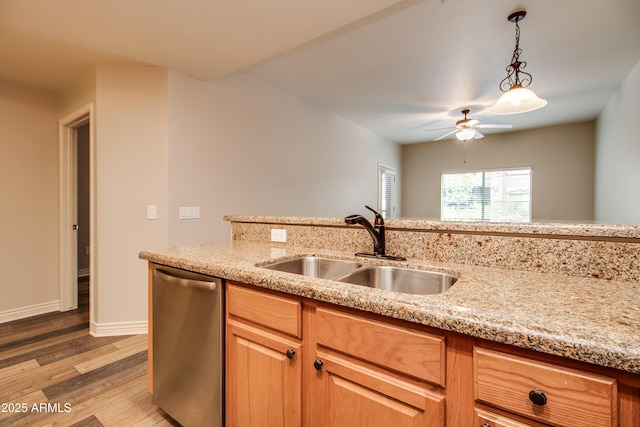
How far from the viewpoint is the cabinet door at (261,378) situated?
1.02 m

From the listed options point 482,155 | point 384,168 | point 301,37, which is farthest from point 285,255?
point 482,155

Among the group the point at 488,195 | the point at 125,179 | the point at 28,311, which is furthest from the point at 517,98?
the point at 28,311

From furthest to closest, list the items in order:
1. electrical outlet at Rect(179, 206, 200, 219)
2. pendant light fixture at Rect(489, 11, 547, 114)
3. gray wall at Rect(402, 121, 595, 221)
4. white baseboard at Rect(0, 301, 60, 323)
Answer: gray wall at Rect(402, 121, 595, 221) < white baseboard at Rect(0, 301, 60, 323) < electrical outlet at Rect(179, 206, 200, 219) < pendant light fixture at Rect(489, 11, 547, 114)

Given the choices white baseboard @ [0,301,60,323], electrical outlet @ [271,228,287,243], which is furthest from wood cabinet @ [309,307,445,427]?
white baseboard @ [0,301,60,323]

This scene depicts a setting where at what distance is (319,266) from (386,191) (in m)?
5.14

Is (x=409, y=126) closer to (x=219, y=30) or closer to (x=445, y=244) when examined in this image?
(x=219, y=30)

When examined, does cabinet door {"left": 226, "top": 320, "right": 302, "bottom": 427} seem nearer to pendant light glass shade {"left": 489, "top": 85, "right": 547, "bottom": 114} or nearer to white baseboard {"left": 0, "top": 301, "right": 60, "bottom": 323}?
pendant light glass shade {"left": 489, "top": 85, "right": 547, "bottom": 114}

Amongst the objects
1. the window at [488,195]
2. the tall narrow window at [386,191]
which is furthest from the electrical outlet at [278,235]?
the window at [488,195]

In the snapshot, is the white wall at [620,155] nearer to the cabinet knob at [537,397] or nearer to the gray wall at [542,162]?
the gray wall at [542,162]

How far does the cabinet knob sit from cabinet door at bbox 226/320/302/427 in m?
0.65

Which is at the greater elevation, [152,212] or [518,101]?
[518,101]

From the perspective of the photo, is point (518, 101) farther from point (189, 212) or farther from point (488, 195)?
point (488, 195)

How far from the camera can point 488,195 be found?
20.0 ft

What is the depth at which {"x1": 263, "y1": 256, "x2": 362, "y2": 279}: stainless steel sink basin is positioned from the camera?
55.9 inches
